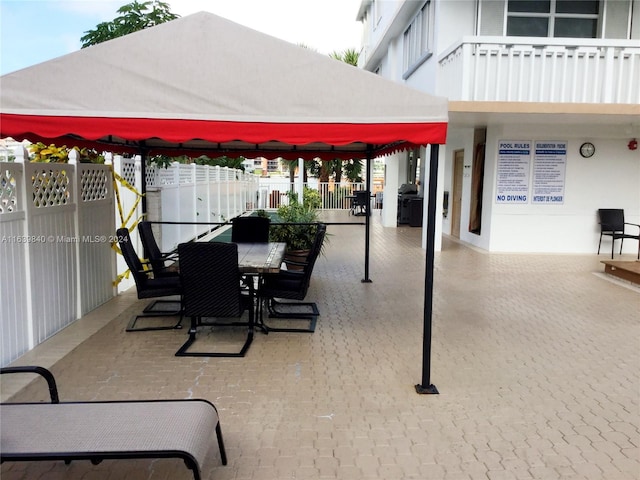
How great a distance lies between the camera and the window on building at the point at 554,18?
33.9 ft

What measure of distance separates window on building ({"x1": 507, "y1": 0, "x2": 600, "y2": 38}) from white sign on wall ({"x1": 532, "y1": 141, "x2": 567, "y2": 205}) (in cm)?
225

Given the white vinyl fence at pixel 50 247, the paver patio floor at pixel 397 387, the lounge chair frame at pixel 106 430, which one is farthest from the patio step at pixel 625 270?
the white vinyl fence at pixel 50 247

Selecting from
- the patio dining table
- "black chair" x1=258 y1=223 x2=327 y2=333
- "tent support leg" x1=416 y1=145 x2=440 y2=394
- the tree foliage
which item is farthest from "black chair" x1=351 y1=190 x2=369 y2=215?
"tent support leg" x1=416 y1=145 x2=440 y2=394

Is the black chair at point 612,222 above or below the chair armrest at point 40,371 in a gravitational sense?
above

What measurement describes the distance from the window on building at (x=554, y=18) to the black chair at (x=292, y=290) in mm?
7449

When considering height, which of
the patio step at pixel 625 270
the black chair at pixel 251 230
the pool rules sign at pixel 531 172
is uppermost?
the pool rules sign at pixel 531 172

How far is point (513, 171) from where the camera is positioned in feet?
35.1

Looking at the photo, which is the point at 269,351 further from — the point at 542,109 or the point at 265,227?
the point at 542,109

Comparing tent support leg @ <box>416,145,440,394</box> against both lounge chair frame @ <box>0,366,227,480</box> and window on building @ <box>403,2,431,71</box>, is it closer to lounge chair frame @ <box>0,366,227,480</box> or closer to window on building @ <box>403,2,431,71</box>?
lounge chair frame @ <box>0,366,227,480</box>

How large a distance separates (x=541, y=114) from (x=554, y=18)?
2.87m

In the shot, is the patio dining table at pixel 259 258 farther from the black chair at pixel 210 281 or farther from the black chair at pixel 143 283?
the black chair at pixel 143 283

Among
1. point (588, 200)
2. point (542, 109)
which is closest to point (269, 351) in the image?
point (542, 109)

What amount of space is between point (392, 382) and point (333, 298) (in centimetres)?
284

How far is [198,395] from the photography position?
377 centimetres
